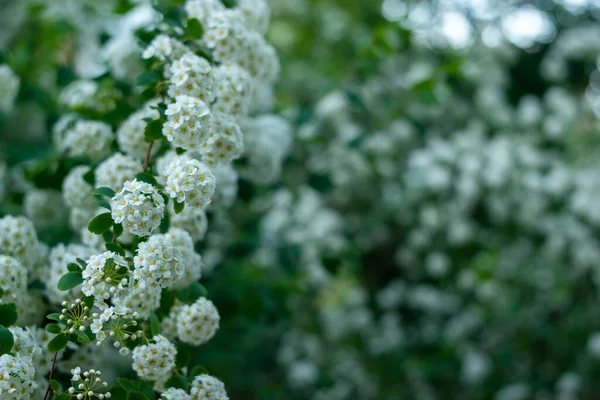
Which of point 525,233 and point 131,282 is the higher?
point 525,233

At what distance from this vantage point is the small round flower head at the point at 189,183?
162 centimetres

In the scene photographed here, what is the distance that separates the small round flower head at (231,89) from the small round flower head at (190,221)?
0.32m

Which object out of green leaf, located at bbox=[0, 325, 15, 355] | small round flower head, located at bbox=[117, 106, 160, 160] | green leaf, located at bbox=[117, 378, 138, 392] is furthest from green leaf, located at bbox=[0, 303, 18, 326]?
small round flower head, located at bbox=[117, 106, 160, 160]

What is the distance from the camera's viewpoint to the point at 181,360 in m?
1.78

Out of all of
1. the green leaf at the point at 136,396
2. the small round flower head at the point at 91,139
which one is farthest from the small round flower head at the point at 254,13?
the green leaf at the point at 136,396

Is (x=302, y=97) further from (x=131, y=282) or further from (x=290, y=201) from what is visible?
(x=131, y=282)

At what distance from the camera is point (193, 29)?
6.48 feet

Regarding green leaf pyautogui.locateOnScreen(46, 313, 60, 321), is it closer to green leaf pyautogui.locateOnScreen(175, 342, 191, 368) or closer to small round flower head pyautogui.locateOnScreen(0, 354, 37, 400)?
small round flower head pyautogui.locateOnScreen(0, 354, 37, 400)

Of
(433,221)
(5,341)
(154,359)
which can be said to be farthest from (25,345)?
(433,221)

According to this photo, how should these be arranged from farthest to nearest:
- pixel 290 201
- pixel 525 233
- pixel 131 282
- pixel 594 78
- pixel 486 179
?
1. pixel 594 78
2. pixel 525 233
3. pixel 486 179
4. pixel 290 201
5. pixel 131 282

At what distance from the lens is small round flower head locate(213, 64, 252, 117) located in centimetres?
196

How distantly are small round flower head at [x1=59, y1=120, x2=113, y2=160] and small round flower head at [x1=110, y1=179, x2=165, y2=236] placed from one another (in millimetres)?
720

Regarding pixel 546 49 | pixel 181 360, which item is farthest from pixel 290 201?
pixel 546 49

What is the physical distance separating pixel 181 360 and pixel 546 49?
5446 mm
